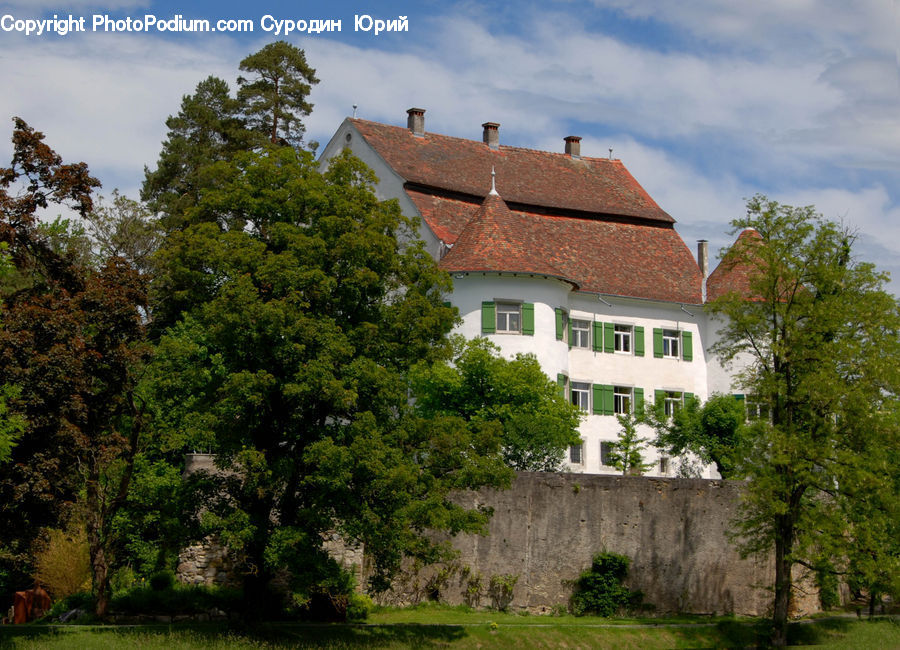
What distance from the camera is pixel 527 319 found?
45.0 m

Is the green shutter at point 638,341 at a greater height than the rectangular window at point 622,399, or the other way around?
the green shutter at point 638,341

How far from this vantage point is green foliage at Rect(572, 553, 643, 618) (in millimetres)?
35250

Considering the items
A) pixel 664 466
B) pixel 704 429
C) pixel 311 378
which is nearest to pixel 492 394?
pixel 704 429

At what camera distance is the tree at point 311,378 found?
28.3 meters

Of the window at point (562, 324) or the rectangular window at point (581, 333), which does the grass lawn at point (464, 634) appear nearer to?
the window at point (562, 324)

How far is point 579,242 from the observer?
5094 cm

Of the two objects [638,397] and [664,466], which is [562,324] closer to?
[638,397]

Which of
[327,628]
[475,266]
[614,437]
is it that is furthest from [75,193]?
[614,437]

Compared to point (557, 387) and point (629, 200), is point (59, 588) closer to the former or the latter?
point (557, 387)

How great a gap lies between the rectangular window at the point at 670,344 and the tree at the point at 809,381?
15.6m

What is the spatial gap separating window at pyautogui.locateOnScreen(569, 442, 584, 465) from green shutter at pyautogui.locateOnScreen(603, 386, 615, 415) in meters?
1.86

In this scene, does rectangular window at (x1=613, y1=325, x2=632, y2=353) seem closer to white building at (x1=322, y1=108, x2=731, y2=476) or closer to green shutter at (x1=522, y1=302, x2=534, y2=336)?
white building at (x1=322, y1=108, x2=731, y2=476)

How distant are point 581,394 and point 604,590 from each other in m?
13.7

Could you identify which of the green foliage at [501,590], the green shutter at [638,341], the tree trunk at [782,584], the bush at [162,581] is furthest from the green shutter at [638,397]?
the bush at [162,581]
